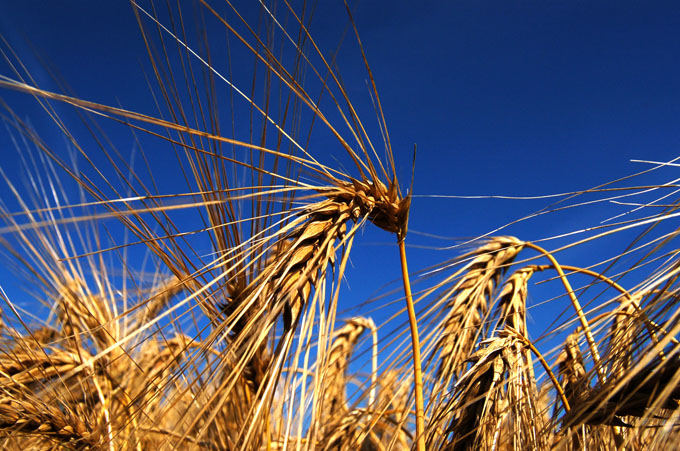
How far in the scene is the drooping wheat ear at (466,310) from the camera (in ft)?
3.72

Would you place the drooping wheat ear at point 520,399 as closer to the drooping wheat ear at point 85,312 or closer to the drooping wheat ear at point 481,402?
the drooping wheat ear at point 481,402

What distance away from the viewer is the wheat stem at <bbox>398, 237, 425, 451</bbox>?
0.80m

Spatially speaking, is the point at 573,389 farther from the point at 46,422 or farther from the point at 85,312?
the point at 85,312

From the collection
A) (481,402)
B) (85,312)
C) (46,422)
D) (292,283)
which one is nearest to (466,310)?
(481,402)

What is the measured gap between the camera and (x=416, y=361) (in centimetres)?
90

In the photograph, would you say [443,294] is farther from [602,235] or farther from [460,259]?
[602,235]

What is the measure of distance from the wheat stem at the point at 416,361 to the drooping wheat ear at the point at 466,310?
138mm

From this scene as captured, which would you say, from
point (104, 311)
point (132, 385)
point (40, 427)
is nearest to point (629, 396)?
point (40, 427)

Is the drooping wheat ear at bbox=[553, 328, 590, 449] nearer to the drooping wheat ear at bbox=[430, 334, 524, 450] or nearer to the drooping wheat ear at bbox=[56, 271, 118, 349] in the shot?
the drooping wheat ear at bbox=[430, 334, 524, 450]

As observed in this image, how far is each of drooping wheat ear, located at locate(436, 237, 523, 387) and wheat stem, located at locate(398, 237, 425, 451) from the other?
0.45ft

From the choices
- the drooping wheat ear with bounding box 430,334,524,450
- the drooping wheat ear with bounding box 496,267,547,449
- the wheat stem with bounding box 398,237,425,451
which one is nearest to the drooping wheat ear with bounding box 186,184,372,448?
the wheat stem with bounding box 398,237,425,451

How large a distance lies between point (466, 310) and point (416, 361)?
522mm

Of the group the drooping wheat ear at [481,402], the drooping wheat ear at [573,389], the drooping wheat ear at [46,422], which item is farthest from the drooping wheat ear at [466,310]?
the drooping wheat ear at [46,422]

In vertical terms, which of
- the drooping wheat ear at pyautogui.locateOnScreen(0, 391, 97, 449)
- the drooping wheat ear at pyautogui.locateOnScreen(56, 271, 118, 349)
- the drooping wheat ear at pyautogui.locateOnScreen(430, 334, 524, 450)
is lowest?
the drooping wheat ear at pyautogui.locateOnScreen(0, 391, 97, 449)
